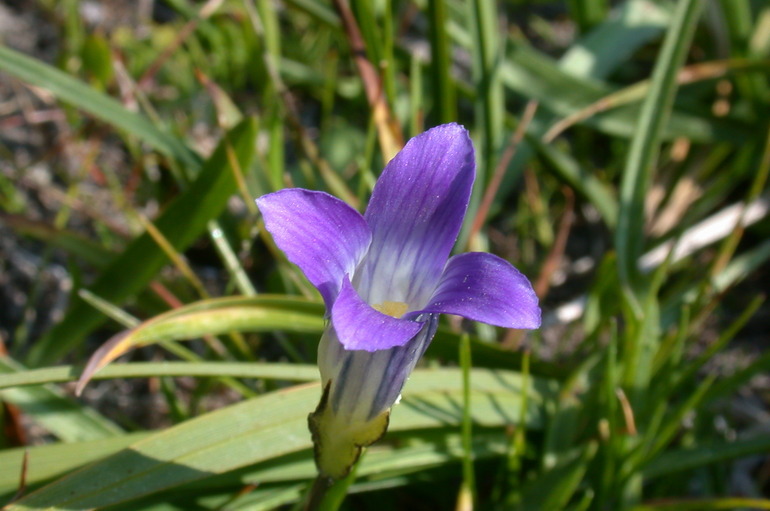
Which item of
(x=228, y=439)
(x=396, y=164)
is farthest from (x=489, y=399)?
(x=396, y=164)

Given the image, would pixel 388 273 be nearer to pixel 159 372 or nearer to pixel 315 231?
pixel 315 231

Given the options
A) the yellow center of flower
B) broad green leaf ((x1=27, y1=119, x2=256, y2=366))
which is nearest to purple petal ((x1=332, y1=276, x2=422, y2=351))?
the yellow center of flower

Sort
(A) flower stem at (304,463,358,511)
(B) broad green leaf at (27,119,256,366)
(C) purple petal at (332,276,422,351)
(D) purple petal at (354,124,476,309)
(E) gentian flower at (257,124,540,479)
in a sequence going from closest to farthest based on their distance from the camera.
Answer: (C) purple petal at (332,276,422,351) → (E) gentian flower at (257,124,540,479) → (D) purple petal at (354,124,476,309) → (A) flower stem at (304,463,358,511) → (B) broad green leaf at (27,119,256,366)

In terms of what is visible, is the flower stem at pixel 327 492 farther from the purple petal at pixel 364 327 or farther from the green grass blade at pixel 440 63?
the green grass blade at pixel 440 63

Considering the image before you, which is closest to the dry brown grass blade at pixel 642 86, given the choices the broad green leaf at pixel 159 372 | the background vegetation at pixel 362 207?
the background vegetation at pixel 362 207

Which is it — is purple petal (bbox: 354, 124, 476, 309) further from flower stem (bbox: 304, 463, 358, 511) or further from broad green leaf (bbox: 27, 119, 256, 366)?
broad green leaf (bbox: 27, 119, 256, 366)

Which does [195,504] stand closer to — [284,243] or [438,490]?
[438,490]

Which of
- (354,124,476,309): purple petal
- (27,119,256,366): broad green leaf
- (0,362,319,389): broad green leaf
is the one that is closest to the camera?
(354,124,476,309): purple petal

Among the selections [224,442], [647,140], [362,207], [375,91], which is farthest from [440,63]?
[224,442]
